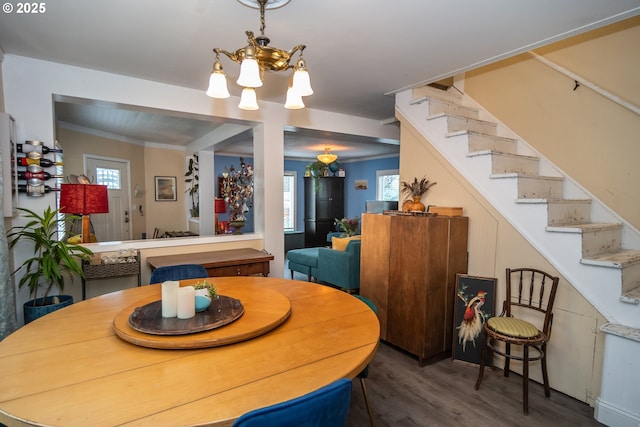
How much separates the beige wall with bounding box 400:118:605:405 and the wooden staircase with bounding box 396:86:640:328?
0.08 m

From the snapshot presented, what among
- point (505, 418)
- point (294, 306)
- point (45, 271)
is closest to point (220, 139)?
point (45, 271)

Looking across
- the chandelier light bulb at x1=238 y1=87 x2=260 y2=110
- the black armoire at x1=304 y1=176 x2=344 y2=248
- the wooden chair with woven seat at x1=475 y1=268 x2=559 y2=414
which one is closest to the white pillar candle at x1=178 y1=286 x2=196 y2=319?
the chandelier light bulb at x1=238 y1=87 x2=260 y2=110

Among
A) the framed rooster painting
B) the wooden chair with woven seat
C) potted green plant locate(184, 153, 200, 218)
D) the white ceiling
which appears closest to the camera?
the white ceiling

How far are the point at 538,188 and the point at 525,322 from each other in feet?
3.54

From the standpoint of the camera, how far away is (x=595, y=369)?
2117 mm

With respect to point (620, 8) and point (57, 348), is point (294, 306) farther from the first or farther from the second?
point (620, 8)

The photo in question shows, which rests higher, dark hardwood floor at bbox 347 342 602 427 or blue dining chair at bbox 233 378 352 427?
blue dining chair at bbox 233 378 352 427

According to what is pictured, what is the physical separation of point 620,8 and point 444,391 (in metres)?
2.55

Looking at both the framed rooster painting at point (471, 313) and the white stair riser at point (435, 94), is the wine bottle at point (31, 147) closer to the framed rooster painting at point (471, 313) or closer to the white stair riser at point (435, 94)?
the white stair riser at point (435, 94)

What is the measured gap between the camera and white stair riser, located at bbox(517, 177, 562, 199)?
99.1 inches

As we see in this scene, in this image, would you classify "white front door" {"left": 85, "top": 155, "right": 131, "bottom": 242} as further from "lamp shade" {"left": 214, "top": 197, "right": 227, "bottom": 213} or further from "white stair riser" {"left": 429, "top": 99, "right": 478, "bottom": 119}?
"white stair riser" {"left": 429, "top": 99, "right": 478, "bottom": 119}

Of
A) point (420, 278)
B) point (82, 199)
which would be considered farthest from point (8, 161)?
point (420, 278)

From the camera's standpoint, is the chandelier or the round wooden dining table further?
the chandelier

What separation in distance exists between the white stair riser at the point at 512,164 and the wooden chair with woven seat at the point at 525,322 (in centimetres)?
84
